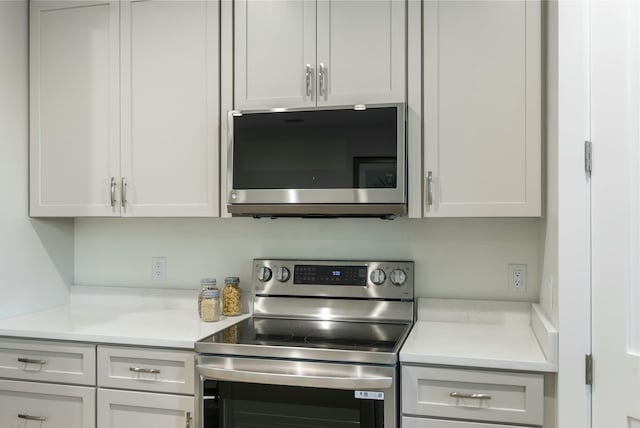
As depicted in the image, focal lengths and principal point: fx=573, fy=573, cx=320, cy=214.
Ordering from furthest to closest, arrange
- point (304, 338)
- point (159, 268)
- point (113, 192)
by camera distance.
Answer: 1. point (159, 268)
2. point (113, 192)
3. point (304, 338)

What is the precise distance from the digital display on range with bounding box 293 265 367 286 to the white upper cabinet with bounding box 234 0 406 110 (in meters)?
0.69

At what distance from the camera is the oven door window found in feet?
5.90

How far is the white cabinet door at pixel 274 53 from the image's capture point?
7.23 ft

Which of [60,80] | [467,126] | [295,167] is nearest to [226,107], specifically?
[295,167]

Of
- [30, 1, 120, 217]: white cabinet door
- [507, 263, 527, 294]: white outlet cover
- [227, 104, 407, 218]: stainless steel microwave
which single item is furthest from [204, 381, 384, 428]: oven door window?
[30, 1, 120, 217]: white cabinet door

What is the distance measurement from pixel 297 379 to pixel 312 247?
80cm

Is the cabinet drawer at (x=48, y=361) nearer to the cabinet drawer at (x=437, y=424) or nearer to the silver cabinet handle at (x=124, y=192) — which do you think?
the silver cabinet handle at (x=124, y=192)

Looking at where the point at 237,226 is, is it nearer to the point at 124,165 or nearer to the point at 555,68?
the point at 124,165

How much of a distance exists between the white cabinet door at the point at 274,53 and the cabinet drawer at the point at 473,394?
3.60ft

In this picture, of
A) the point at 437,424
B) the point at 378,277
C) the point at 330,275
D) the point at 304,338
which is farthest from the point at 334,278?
the point at 437,424

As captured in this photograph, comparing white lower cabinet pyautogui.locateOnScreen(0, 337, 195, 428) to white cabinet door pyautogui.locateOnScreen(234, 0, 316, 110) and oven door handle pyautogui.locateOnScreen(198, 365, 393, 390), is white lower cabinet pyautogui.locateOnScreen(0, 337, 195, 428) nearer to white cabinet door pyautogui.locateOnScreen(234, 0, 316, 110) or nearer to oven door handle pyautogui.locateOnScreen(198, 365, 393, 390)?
oven door handle pyautogui.locateOnScreen(198, 365, 393, 390)

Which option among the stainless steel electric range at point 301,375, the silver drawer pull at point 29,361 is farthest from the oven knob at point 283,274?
the silver drawer pull at point 29,361

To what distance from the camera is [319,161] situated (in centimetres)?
213

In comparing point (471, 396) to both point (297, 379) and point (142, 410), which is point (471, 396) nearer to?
point (297, 379)
